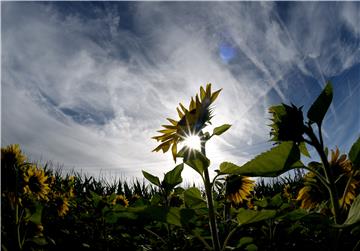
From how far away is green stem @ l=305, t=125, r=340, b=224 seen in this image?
963mm

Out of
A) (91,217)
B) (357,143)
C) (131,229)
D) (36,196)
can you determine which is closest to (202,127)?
(357,143)

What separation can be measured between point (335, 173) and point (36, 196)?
2.84 meters

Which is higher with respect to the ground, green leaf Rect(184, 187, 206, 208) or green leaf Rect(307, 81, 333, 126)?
green leaf Rect(307, 81, 333, 126)

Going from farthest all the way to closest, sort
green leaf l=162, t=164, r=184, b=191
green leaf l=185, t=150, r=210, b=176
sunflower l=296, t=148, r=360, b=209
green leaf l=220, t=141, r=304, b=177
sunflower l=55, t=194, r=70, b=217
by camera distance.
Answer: sunflower l=55, t=194, r=70, b=217, green leaf l=162, t=164, r=184, b=191, sunflower l=296, t=148, r=360, b=209, green leaf l=185, t=150, r=210, b=176, green leaf l=220, t=141, r=304, b=177

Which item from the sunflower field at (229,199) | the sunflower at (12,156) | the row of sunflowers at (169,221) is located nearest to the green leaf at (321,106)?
the sunflower field at (229,199)

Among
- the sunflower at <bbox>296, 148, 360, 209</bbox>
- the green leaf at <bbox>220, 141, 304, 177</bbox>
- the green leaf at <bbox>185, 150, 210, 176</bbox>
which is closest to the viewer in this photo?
the green leaf at <bbox>220, 141, 304, 177</bbox>

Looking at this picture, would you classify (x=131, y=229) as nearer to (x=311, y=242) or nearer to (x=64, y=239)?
(x=64, y=239)

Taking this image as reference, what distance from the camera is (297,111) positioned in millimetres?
1102

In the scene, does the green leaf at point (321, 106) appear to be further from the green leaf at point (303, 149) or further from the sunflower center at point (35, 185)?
the sunflower center at point (35, 185)

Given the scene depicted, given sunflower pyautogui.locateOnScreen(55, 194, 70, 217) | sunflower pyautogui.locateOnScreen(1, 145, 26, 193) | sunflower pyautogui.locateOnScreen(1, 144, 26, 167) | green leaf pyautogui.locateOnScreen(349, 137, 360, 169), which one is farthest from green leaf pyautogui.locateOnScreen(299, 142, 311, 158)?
sunflower pyautogui.locateOnScreen(55, 194, 70, 217)

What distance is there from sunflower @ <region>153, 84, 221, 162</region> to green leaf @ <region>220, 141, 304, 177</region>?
1.13 ft

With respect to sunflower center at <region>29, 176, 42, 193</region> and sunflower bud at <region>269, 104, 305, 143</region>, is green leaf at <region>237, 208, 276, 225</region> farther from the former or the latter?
sunflower center at <region>29, 176, 42, 193</region>

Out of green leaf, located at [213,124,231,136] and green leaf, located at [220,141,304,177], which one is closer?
green leaf, located at [220,141,304,177]

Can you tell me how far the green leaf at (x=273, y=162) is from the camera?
0.88m
